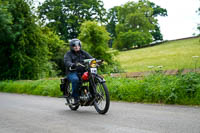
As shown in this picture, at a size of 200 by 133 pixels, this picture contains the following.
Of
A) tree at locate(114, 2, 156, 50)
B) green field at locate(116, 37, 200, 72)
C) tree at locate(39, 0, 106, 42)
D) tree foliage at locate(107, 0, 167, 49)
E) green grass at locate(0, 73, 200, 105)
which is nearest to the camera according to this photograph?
green grass at locate(0, 73, 200, 105)

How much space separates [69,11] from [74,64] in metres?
50.3

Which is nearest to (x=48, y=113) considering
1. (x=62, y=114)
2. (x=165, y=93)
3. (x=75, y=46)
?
(x=62, y=114)

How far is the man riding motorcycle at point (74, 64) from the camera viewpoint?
706cm

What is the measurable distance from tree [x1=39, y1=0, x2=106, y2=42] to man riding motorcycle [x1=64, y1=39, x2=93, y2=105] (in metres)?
46.8

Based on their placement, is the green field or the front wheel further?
the green field

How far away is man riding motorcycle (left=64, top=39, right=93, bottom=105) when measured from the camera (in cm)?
706

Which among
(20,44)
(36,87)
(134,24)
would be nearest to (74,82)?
(36,87)

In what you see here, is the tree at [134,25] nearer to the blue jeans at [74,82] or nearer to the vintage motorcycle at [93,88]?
the blue jeans at [74,82]

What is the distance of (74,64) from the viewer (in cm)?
698

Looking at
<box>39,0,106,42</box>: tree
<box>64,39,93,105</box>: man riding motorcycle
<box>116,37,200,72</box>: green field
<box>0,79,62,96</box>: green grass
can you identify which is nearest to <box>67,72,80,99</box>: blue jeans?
<box>64,39,93,105</box>: man riding motorcycle

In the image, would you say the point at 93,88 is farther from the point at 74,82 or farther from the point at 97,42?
the point at 97,42

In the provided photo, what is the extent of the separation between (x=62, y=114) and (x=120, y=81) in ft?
12.6

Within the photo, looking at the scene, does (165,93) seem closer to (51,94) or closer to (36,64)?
(51,94)

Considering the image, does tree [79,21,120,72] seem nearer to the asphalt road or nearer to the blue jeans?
the blue jeans
